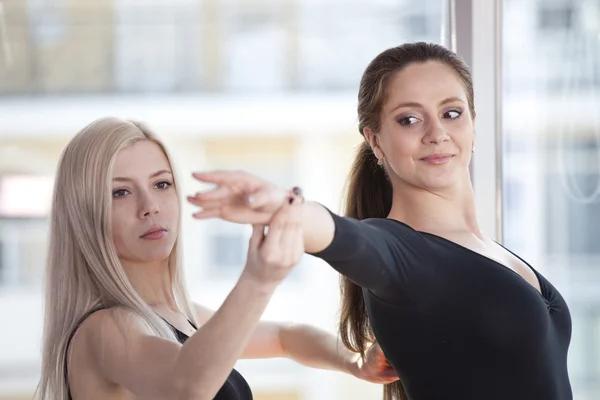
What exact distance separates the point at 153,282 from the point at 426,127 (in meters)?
0.57

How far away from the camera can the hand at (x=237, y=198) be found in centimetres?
93

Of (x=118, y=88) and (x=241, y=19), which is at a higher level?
(x=241, y=19)

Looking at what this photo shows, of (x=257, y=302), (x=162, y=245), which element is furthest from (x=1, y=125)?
(x=257, y=302)

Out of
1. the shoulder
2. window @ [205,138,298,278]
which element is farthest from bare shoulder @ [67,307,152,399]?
window @ [205,138,298,278]

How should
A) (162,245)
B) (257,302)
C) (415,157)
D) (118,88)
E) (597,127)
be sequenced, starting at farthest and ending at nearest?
(118,88) → (597,127) → (162,245) → (415,157) → (257,302)

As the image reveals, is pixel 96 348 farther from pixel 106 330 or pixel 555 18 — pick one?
pixel 555 18

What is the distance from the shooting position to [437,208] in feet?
4.73

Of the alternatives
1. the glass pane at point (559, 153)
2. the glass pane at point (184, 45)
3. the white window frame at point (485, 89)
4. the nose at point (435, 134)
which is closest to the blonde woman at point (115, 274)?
the nose at point (435, 134)

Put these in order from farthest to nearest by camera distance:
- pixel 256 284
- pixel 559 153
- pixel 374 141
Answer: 1. pixel 559 153
2. pixel 374 141
3. pixel 256 284

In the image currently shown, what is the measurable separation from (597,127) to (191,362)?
4.58ft

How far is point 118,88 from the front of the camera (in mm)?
2299

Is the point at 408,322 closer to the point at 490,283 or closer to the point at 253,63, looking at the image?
the point at 490,283

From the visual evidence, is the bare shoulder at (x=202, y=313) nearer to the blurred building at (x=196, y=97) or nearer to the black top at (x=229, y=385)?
the black top at (x=229, y=385)

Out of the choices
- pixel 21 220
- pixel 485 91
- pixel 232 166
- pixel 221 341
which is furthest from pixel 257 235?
pixel 21 220
